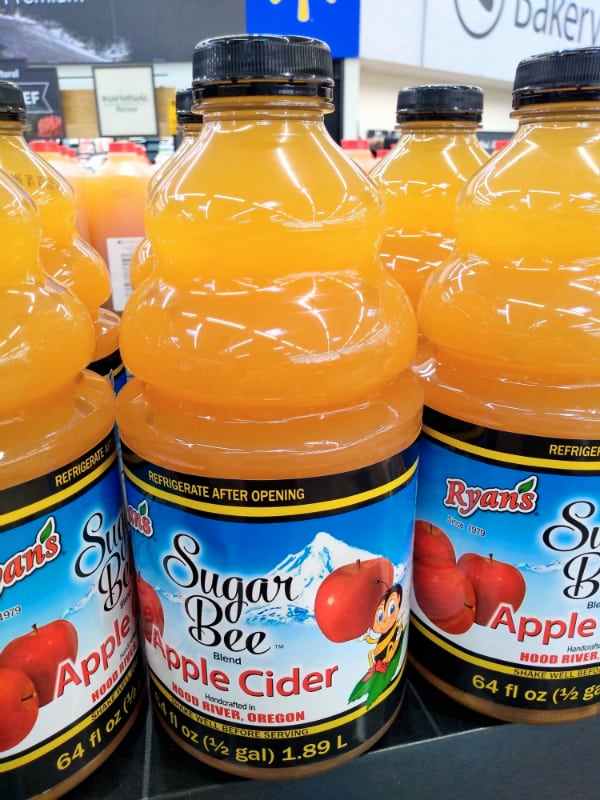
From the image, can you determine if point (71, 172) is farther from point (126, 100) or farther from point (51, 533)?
point (126, 100)

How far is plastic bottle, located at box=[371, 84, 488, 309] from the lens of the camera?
0.81 meters

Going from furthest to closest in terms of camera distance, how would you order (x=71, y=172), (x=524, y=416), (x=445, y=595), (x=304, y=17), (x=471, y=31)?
1. (x=471, y=31)
2. (x=304, y=17)
3. (x=71, y=172)
4. (x=445, y=595)
5. (x=524, y=416)

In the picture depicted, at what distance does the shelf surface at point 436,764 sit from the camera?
69cm

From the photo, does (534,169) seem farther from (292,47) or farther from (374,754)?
(374,754)

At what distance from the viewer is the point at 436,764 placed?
73 cm

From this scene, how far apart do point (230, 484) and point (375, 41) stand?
3450 millimetres

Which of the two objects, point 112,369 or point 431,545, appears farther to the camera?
point 112,369

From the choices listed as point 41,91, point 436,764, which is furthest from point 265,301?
point 41,91

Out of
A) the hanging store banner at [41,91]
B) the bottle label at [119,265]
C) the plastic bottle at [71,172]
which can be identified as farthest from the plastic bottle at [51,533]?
the hanging store banner at [41,91]

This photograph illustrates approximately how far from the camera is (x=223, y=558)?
23.0 inches

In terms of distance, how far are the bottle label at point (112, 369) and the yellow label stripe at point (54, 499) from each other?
0.81 ft

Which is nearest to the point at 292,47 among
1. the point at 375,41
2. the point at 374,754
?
the point at 374,754

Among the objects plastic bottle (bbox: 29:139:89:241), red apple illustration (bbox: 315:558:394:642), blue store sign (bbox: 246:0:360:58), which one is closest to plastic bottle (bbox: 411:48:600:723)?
red apple illustration (bbox: 315:558:394:642)

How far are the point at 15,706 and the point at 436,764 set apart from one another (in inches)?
18.2
